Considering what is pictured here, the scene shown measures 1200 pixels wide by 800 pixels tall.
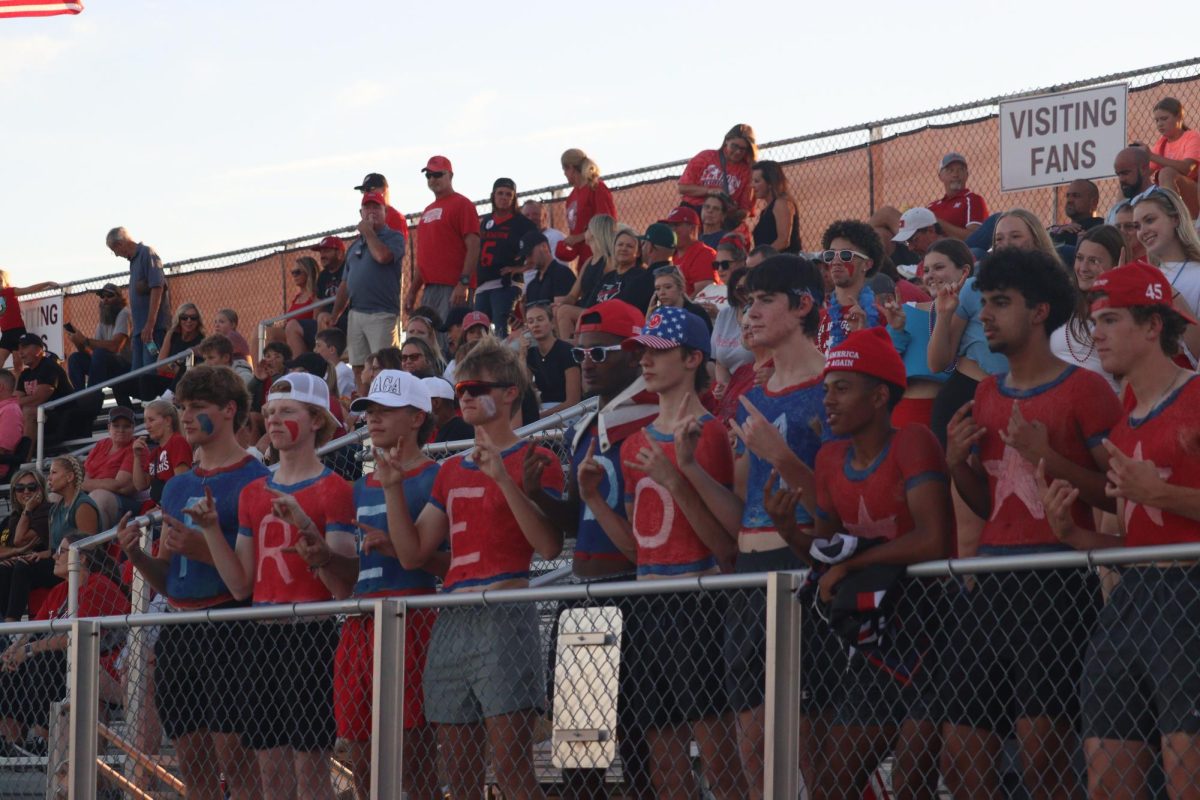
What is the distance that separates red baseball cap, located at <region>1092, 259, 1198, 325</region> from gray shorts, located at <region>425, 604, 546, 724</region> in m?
2.22

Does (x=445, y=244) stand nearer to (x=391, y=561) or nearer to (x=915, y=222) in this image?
(x=915, y=222)

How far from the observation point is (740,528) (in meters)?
5.70

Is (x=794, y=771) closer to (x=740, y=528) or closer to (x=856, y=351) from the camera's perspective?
(x=740, y=528)

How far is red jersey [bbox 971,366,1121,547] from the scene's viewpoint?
5023mm

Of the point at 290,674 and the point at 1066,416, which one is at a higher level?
the point at 1066,416

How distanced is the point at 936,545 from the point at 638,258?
6.90m

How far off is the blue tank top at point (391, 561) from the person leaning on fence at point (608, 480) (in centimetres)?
58

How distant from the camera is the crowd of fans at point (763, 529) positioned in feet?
15.9

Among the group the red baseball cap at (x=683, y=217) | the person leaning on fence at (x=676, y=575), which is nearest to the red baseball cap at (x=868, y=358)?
the person leaning on fence at (x=676, y=575)

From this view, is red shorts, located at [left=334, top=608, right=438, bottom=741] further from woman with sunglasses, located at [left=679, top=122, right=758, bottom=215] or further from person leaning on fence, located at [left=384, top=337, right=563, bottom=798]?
woman with sunglasses, located at [left=679, top=122, right=758, bottom=215]

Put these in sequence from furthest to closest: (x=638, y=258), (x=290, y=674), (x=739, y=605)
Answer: (x=638, y=258)
(x=290, y=674)
(x=739, y=605)

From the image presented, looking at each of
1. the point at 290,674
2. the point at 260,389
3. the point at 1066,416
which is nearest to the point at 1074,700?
the point at 1066,416

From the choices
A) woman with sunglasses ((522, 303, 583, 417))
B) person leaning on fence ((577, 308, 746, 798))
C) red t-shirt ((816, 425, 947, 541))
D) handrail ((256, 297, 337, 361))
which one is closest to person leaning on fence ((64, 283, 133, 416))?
handrail ((256, 297, 337, 361))

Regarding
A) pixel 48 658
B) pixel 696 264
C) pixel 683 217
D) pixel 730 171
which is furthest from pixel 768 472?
pixel 730 171
